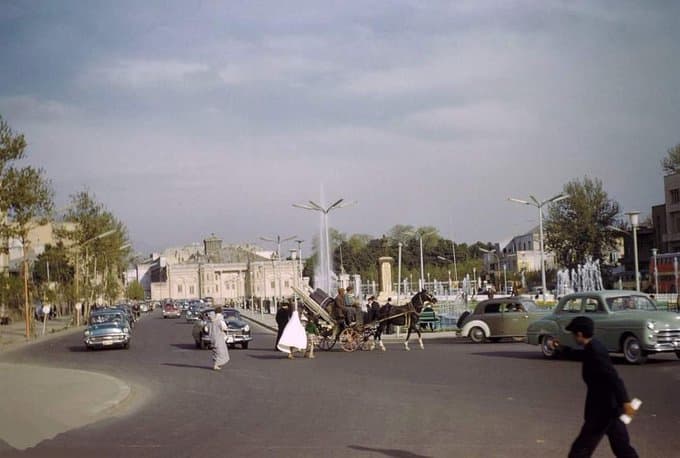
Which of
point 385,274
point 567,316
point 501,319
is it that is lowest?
point 501,319

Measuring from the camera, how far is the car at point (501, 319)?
103 feet

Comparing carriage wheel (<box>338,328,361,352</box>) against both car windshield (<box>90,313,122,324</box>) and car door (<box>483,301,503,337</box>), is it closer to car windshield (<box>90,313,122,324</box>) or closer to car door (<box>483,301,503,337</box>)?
car door (<box>483,301,503,337</box>)

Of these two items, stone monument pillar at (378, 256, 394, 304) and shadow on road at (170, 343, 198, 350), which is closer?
shadow on road at (170, 343, 198, 350)

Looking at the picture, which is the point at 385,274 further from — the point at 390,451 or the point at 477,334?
the point at 390,451

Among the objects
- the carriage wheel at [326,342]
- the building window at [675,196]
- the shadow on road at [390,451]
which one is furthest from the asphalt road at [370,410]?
the building window at [675,196]

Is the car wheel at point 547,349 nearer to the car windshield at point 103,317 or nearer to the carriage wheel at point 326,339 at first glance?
the carriage wheel at point 326,339

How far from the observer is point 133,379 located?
902 inches

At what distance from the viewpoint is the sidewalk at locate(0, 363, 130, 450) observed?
45.3ft

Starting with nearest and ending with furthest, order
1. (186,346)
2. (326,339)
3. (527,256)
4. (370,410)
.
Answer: (370,410) < (326,339) < (186,346) < (527,256)

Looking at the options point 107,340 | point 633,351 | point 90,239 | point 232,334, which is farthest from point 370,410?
point 90,239

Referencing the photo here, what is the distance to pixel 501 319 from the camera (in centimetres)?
3159

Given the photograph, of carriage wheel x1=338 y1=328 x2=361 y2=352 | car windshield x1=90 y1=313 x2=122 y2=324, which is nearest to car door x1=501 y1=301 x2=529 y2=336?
carriage wheel x1=338 y1=328 x2=361 y2=352

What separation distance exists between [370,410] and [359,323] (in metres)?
16.0

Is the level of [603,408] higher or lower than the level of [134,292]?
lower
